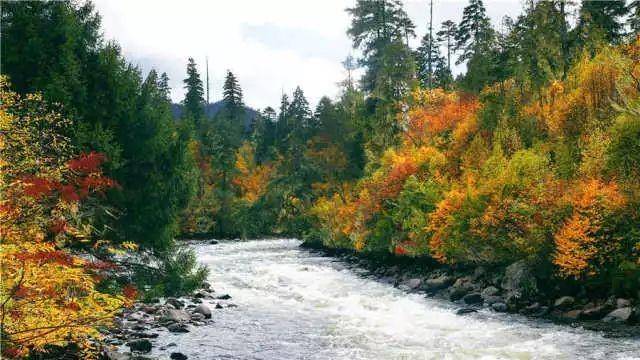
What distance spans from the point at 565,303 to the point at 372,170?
84.5 ft

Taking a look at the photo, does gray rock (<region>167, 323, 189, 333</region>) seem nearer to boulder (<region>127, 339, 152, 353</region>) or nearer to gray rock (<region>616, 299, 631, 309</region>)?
boulder (<region>127, 339, 152, 353</region>)

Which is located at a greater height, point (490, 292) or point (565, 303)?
point (565, 303)

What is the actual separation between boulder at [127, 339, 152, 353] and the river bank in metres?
11.3

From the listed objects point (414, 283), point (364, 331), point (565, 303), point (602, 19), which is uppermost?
point (602, 19)

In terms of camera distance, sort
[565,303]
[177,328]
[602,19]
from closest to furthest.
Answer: [177,328], [565,303], [602,19]

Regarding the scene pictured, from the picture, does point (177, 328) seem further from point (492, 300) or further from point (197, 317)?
point (492, 300)

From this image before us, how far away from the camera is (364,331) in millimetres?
17266

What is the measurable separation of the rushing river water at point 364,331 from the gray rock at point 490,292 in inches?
62.7

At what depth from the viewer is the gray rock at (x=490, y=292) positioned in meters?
20.9

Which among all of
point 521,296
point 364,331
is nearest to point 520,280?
point 521,296

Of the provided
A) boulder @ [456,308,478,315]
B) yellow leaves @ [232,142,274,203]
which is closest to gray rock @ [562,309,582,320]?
boulder @ [456,308,478,315]

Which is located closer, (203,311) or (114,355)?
(114,355)

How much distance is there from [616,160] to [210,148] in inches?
2274

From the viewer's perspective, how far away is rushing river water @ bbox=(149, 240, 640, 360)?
47.2ft
